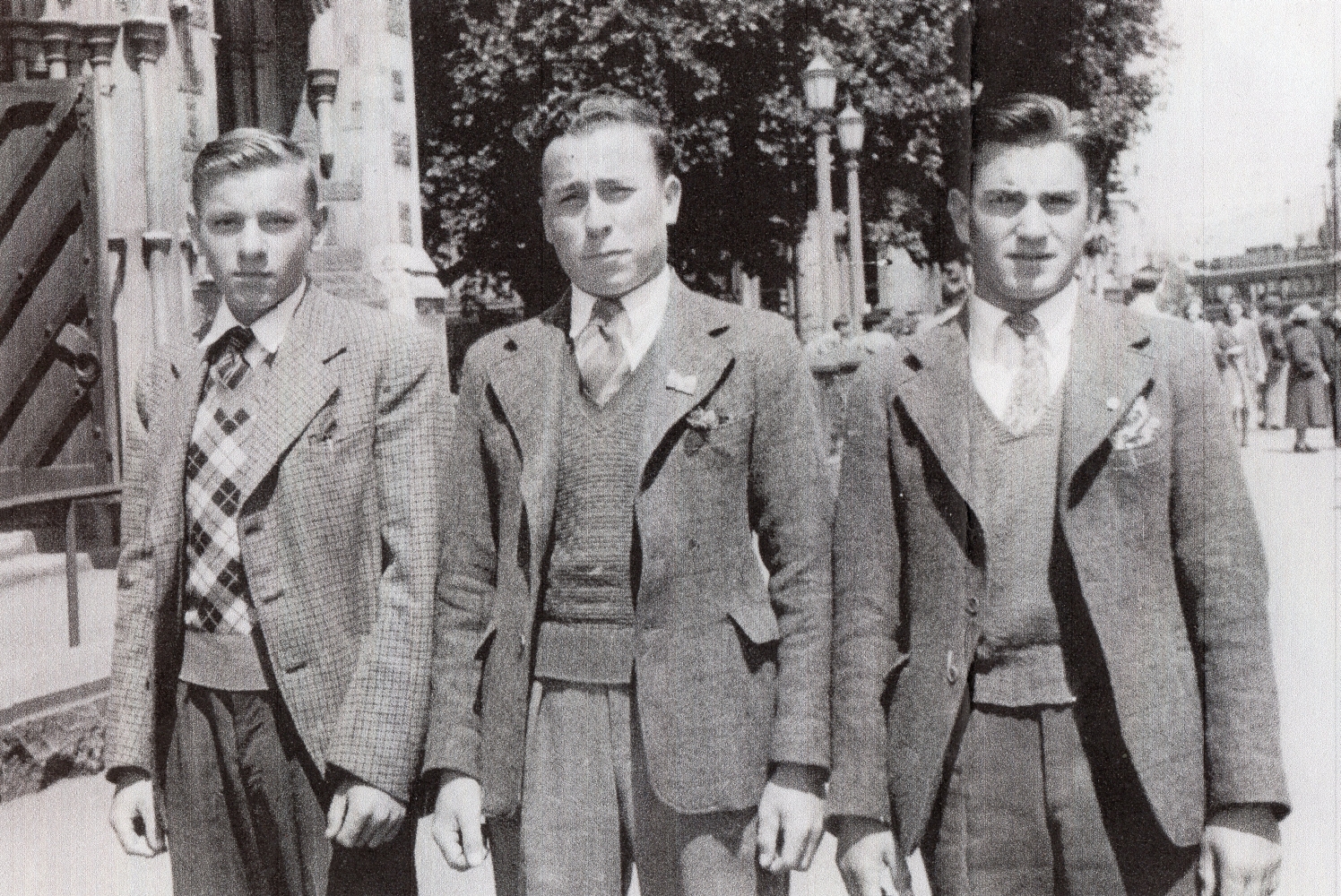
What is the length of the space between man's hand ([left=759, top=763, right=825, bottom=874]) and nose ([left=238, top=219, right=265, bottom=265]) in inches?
55.2

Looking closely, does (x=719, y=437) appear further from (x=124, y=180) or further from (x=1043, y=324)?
(x=124, y=180)

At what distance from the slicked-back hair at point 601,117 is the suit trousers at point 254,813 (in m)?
1.18

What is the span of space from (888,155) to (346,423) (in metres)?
2.77

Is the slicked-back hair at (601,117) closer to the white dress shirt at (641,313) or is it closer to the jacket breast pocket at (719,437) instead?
→ the white dress shirt at (641,313)

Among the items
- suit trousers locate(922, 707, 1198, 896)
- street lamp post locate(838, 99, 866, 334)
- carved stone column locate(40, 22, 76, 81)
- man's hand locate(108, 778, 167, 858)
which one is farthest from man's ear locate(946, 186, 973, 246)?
carved stone column locate(40, 22, 76, 81)

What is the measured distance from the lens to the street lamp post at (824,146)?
4.64 m

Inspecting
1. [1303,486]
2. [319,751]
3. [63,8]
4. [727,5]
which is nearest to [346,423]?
[319,751]

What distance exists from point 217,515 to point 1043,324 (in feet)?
5.22

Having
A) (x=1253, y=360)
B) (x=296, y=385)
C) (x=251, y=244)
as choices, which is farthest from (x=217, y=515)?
(x=1253, y=360)

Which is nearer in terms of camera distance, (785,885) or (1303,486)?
(785,885)

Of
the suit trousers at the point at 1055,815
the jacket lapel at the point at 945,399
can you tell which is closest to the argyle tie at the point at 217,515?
the jacket lapel at the point at 945,399

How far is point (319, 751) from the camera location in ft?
9.01

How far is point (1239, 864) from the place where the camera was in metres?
2.38

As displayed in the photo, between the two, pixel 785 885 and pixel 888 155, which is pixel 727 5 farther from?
pixel 785 885
